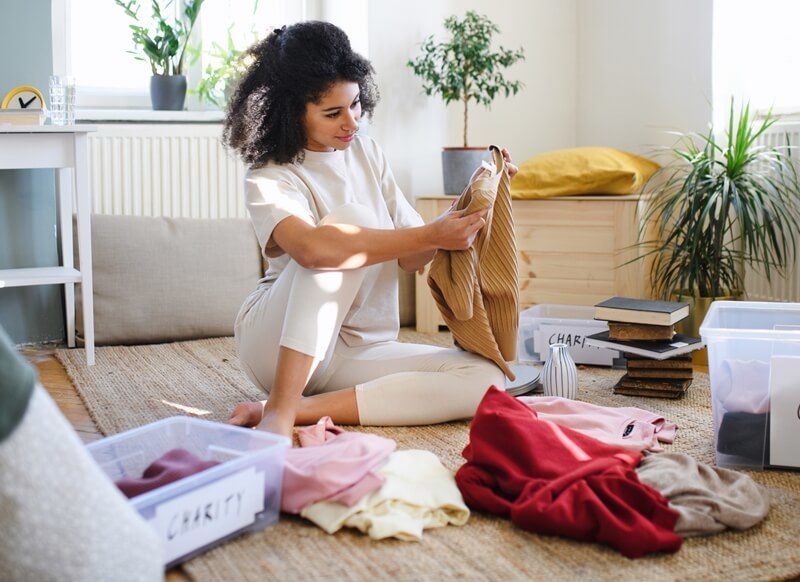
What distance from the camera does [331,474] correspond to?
→ 5.48ft

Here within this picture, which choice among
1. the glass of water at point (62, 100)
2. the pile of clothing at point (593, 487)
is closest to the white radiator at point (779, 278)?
the pile of clothing at point (593, 487)

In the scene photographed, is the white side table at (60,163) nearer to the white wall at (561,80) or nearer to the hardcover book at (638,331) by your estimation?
the white wall at (561,80)

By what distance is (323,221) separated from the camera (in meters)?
2.11

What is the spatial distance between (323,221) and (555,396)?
0.72 meters

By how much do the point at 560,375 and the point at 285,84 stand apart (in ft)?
3.08

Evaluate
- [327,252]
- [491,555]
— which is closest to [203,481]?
[491,555]

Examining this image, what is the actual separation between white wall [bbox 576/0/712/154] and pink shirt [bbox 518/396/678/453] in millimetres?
1471

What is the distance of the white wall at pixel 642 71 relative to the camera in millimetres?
3379

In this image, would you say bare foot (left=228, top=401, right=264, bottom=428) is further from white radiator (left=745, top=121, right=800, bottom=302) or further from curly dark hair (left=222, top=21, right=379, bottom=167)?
white radiator (left=745, top=121, right=800, bottom=302)

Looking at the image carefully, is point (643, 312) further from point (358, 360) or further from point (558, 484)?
point (558, 484)

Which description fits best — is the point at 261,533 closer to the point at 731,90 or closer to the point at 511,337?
the point at 511,337

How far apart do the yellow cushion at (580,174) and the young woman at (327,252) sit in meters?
1.06

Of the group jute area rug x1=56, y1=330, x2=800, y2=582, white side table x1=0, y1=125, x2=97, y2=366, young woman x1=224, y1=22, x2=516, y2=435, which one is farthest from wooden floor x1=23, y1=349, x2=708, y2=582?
jute area rug x1=56, y1=330, x2=800, y2=582

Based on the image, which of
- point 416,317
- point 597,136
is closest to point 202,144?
point 416,317
